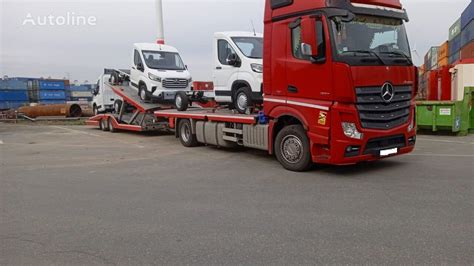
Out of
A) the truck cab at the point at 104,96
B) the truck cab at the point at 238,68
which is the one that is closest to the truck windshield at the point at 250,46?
the truck cab at the point at 238,68

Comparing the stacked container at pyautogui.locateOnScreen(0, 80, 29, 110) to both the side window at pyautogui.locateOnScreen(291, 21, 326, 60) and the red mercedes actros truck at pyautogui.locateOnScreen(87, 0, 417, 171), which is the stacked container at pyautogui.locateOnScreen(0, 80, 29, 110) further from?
the side window at pyautogui.locateOnScreen(291, 21, 326, 60)

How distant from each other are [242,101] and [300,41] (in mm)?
3128

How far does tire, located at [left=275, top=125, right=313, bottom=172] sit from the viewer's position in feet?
24.9

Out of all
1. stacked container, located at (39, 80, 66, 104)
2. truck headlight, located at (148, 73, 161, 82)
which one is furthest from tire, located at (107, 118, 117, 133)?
stacked container, located at (39, 80, 66, 104)

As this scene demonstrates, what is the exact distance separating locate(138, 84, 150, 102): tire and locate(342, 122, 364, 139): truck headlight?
962cm

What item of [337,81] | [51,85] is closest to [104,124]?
[337,81]

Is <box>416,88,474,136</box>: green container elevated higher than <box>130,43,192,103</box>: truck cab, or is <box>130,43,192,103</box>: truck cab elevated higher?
<box>130,43,192,103</box>: truck cab

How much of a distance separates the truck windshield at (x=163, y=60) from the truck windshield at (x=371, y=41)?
30.5ft

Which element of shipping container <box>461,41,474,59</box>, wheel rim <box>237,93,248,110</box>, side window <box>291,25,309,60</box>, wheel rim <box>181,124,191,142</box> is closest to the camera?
side window <box>291,25,309,60</box>

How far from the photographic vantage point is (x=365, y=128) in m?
7.05

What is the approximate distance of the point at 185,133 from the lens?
11867 millimetres

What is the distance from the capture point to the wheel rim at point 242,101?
396 inches

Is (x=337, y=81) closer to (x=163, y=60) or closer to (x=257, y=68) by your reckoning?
(x=257, y=68)

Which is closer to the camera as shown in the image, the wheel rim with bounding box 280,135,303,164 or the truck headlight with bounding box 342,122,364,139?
the truck headlight with bounding box 342,122,364,139
